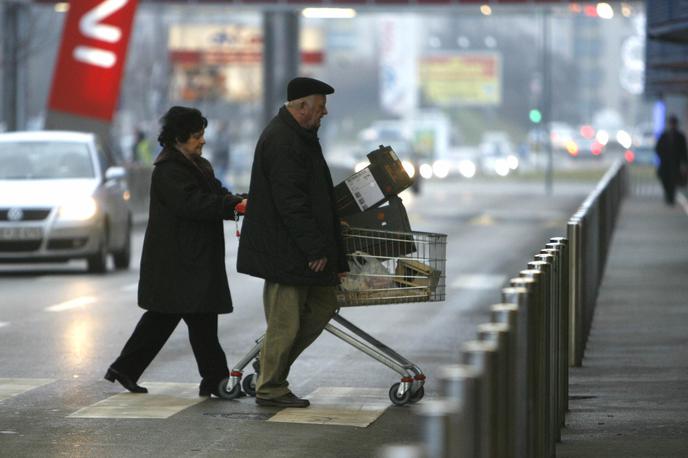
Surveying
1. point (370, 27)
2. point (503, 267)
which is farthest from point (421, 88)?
point (503, 267)

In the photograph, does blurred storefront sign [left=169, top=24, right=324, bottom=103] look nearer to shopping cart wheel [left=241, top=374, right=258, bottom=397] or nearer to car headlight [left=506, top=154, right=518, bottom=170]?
car headlight [left=506, top=154, right=518, bottom=170]

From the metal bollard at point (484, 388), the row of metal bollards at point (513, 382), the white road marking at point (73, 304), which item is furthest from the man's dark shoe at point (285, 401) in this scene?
the white road marking at point (73, 304)

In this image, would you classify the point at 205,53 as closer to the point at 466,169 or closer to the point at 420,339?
the point at 466,169

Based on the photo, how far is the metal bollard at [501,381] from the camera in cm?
566

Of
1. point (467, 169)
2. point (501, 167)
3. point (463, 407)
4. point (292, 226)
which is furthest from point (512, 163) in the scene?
point (463, 407)

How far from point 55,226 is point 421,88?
357 feet

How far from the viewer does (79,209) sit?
2100 centimetres

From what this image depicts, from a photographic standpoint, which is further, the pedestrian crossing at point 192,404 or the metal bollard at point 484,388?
the pedestrian crossing at point 192,404

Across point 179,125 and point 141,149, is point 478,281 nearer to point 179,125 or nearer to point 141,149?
point 179,125

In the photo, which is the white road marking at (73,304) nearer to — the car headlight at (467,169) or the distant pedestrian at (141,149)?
the distant pedestrian at (141,149)

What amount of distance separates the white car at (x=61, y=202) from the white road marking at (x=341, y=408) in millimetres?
9927

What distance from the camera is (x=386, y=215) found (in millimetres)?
10328

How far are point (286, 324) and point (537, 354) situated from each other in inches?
120

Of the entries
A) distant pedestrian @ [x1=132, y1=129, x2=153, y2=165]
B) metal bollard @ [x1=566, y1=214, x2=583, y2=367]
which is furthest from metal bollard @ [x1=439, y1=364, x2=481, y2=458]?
distant pedestrian @ [x1=132, y1=129, x2=153, y2=165]
